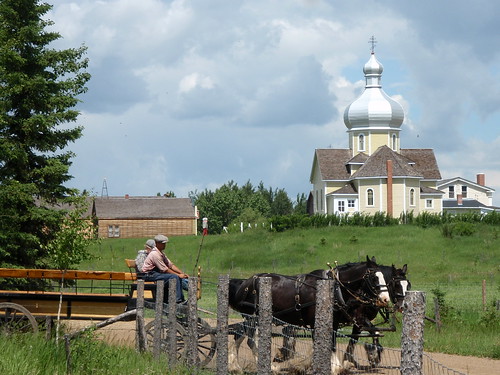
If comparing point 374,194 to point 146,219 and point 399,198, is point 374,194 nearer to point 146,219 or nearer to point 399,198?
point 399,198

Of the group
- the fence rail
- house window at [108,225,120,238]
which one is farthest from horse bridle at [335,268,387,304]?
house window at [108,225,120,238]

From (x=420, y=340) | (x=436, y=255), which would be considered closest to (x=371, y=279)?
(x=420, y=340)

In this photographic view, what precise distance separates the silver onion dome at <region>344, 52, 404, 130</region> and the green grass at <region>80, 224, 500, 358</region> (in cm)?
2458

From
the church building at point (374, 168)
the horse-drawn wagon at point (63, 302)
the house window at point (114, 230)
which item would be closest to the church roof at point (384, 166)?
the church building at point (374, 168)

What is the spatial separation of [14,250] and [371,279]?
55.5 feet

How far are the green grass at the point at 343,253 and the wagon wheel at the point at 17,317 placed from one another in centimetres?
1976

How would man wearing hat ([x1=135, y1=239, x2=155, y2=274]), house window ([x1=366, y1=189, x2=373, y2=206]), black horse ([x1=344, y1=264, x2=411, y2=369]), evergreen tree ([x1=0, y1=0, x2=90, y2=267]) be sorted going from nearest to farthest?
black horse ([x1=344, y1=264, x2=411, y2=369]), man wearing hat ([x1=135, y1=239, x2=155, y2=274]), evergreen tree ([x1=0, y1=0, x2=90, y2=267]), house window ([x1=366, y1=189, x2=373, y2=206])

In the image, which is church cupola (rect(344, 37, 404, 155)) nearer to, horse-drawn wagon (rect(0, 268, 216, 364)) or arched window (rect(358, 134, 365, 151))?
arched window (rect(358, 134, 365, 151))

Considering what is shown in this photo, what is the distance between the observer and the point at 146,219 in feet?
331

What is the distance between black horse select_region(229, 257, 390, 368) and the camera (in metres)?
14.2

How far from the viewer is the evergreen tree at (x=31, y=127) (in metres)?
28.8

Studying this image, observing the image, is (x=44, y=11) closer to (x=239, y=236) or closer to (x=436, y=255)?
(x=436, y=255)

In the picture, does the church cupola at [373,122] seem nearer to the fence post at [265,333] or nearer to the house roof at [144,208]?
the house roof at [144,208]

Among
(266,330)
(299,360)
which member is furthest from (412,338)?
(299,360)
